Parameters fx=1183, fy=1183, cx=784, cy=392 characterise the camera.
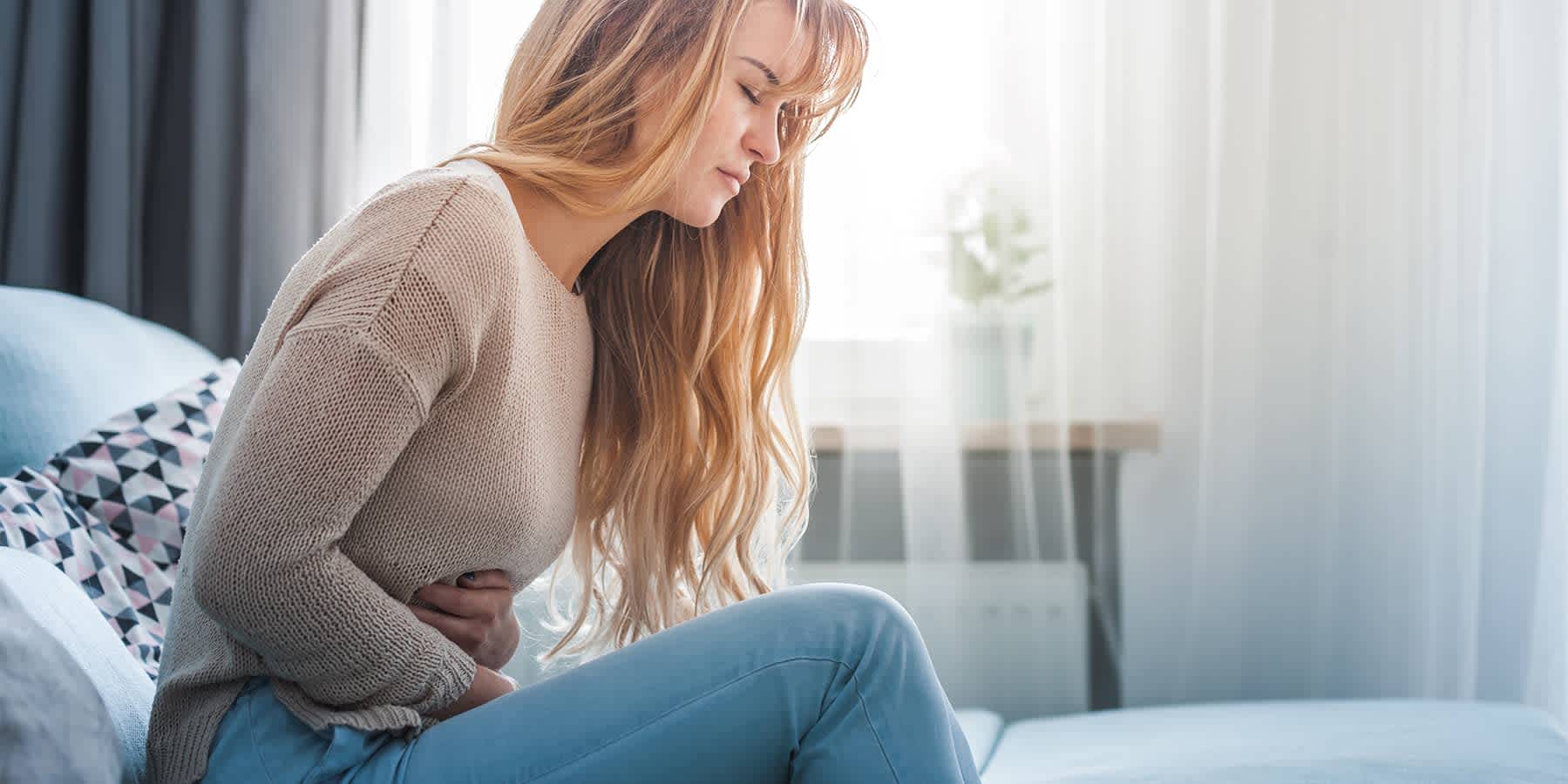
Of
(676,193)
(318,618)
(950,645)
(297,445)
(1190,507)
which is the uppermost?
(676,193)

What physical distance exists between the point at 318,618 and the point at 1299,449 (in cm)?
167

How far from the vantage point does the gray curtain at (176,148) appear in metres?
1.80

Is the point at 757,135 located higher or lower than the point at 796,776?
higher

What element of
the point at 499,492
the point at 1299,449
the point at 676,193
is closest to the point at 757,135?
the point at 676,193

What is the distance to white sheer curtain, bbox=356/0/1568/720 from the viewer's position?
1.93 metres

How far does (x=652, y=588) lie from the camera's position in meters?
1.34

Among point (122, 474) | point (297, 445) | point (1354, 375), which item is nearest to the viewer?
point (297, 445)

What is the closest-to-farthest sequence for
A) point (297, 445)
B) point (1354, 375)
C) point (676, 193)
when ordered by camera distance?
point (297, 445) < point (676, 193) < point (1354, 375)

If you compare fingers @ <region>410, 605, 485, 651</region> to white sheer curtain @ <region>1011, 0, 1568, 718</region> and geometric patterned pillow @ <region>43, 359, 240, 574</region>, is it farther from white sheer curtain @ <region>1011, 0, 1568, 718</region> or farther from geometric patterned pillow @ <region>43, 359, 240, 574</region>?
white sheer curtain @ <region>1011, 0, 1568, 718</region>

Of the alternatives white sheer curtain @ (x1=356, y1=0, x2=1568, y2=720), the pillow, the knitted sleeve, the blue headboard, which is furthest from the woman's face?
white sheer curtain @ (x1=356, y1=0, x2=1568, y2=720)

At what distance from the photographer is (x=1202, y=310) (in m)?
1.98

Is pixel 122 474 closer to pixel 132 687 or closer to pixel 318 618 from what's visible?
pixel 132 687

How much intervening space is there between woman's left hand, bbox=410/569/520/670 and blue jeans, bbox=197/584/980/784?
111mm

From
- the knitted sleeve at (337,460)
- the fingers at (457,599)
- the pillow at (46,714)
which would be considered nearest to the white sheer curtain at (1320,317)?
the fingers at (457,599)
